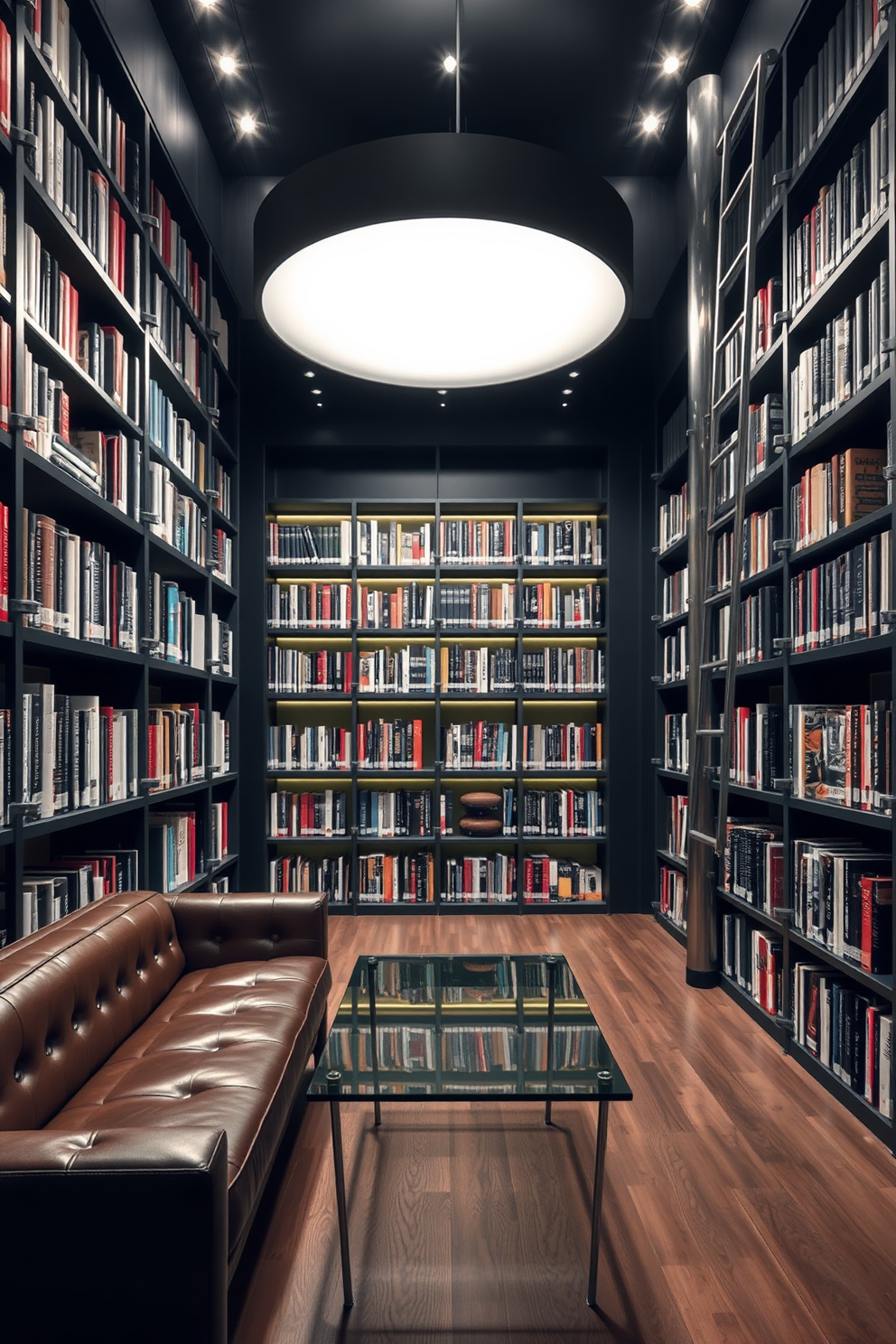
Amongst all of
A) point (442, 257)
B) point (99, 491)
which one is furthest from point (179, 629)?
point (442, 257)

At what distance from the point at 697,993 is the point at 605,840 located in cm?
164

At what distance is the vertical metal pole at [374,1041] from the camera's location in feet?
5.94

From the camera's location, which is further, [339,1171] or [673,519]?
[673,519]

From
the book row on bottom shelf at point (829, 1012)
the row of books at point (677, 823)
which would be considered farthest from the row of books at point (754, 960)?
the row of books at point (677, 823)

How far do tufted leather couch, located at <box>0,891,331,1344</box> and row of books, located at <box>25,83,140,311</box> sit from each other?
7.00 ft

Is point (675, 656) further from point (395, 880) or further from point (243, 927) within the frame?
point (243, 927)

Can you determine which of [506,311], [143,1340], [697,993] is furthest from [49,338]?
[697,993]

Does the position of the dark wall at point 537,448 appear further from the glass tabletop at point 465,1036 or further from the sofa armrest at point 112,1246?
the sofa armrest at point 112,1246

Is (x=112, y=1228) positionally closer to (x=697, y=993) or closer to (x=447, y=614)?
(x=697, y=993)

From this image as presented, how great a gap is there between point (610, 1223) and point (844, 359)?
258cm

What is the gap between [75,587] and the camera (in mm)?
2684

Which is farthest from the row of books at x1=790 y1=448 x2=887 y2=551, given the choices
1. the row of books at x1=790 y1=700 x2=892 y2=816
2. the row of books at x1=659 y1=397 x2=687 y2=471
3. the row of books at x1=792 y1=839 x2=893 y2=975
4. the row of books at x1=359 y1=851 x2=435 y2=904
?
the row of books at x1=359 y1=851 x2=435 y2=904

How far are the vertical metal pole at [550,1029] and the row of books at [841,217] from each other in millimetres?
2361

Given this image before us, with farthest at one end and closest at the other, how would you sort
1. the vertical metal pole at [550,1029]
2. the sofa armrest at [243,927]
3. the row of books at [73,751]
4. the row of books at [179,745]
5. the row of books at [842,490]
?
the row of books at [179,745] → the sofa armrest at [243,927] → the row of books at [842,490] → the row of books at [73,751] → the vertical metal pole at [550,1029]
